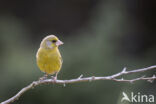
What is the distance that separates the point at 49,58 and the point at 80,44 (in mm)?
5902

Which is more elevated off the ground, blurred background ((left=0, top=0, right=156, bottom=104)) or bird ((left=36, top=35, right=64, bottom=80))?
blurred background ((left=0, top=0, right=156, bottom=104))

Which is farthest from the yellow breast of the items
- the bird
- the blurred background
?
the blurred background

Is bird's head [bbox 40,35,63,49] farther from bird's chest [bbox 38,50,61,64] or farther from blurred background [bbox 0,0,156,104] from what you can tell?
blurred background [bbox 0,0,156,104]

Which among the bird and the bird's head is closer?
the bird

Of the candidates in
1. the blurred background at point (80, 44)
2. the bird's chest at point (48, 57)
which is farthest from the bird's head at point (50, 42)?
the blurred background at point (80, 44)

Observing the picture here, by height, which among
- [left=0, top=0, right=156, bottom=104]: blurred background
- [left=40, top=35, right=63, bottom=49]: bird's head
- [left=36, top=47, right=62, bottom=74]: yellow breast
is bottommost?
[left=36, top=47, right=62, bottom=74]: yellow breast

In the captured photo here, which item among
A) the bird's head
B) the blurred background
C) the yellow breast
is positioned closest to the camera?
the yellow breast

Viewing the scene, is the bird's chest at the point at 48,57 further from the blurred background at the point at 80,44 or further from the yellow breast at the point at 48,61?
the blurred background at the point at 80,44

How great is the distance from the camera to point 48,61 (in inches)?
216

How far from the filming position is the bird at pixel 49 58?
5441 mm

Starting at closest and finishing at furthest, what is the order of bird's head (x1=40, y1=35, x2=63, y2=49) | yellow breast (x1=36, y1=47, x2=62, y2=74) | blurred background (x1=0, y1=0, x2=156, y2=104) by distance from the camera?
yellow breast (x1=36, y1=47, x2=62, y2=74), bird's head (x1=40, y1=35, x2=63, y2=49), blurred background (x1=0, y1=0, x2=156, y2=104)

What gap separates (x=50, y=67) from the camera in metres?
5.43

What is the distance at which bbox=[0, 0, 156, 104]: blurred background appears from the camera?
10391mm

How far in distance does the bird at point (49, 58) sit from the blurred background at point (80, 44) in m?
4.12
